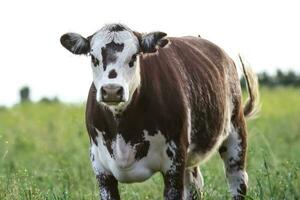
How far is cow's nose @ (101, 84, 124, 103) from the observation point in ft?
25.0

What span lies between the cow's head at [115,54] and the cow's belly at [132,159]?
16.6 inches

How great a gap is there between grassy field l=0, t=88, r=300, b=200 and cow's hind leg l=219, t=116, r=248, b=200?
0.14 metres

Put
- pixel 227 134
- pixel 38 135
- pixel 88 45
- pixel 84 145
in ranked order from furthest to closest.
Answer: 1. pixel 38 135
2. pixel 84 145
3. pixel 227 134
4. pixel 88 45

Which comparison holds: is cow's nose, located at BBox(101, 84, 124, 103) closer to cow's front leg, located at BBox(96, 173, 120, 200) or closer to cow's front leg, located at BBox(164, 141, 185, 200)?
cow's front leg, located at BBox(164, 141, 185, 200)

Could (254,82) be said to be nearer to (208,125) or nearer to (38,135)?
(208,125)

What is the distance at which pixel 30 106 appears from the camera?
29438mm

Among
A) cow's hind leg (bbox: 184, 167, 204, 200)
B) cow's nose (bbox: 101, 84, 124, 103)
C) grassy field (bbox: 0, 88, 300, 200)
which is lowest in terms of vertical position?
grassy field (bbox: 0, 88, 300, 200)

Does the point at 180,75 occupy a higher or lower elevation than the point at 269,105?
higher

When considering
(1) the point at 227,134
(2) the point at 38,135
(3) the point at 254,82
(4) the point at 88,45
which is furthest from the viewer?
(2) the point at 38,135

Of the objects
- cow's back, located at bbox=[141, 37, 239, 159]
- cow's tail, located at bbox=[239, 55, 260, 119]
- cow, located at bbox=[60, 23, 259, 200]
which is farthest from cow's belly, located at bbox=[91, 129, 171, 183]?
cow's tail, located at bbox=[239, 55, 260, 119]

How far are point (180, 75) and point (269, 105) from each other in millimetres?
21092

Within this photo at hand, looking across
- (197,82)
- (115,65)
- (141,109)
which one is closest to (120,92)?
(115,65)

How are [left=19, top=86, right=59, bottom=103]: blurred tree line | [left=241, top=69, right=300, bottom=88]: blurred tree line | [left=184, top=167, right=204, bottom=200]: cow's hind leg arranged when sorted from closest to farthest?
[left=184, top=167, right=204, bottom=200]: cow's hind leg
[left=19, top=86, right=59, bottom=103]: blurred tree line
[left=241, top=69, right=300, bottom=88]: blurred tree line

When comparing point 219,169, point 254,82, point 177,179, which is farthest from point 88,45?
point 219,169
